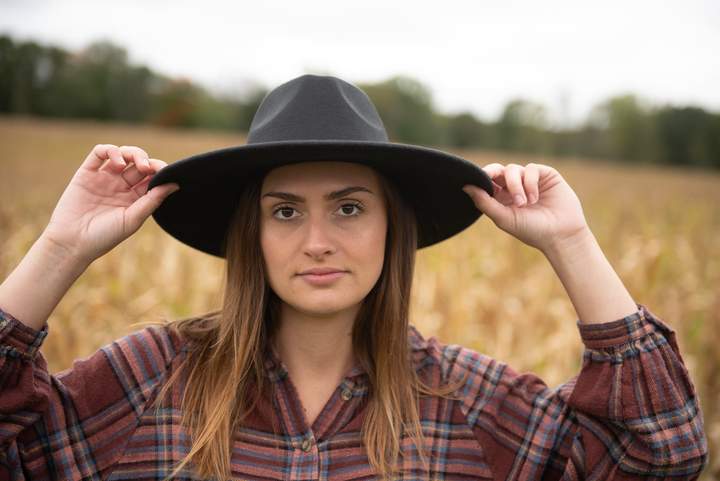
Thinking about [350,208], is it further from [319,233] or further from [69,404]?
[69,404]

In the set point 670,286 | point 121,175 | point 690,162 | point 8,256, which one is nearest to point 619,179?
point 690,162

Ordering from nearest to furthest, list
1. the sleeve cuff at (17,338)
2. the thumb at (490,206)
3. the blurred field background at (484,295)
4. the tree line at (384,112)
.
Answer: the sleeve cuff at (17,338)
the thumb at (490,206)
the blurred field background at (484,295)
the tree line at (384,112)

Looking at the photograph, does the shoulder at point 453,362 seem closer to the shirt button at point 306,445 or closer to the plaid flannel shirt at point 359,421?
the plaid flannel shirt at point 359,421

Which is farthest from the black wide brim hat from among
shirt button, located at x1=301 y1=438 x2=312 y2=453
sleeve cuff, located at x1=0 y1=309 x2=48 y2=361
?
shirt button, located at x1=301 y1=438 x2=312 y2=453

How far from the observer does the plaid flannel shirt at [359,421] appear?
68.4 inches

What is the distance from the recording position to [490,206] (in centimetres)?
197

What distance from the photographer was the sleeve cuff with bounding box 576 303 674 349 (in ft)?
5.85

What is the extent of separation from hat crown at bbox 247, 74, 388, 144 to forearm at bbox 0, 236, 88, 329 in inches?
26.0

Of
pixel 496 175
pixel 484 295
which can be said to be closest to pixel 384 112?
pixel 484 295

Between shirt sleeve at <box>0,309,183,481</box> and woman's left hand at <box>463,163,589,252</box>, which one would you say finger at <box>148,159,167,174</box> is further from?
woman's left hand at <box>463,163,589,252</box>

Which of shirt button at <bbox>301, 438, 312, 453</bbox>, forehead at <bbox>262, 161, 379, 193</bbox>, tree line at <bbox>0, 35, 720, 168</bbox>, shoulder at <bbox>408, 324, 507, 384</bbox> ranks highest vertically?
tree line at <bbox>0, 35, 720, 168</bbox>

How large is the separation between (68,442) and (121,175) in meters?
0.81

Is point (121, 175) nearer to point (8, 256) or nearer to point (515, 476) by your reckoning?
point (515, 476)

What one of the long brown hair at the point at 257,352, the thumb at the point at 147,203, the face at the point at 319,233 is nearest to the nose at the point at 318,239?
the face at the point at 319,233
